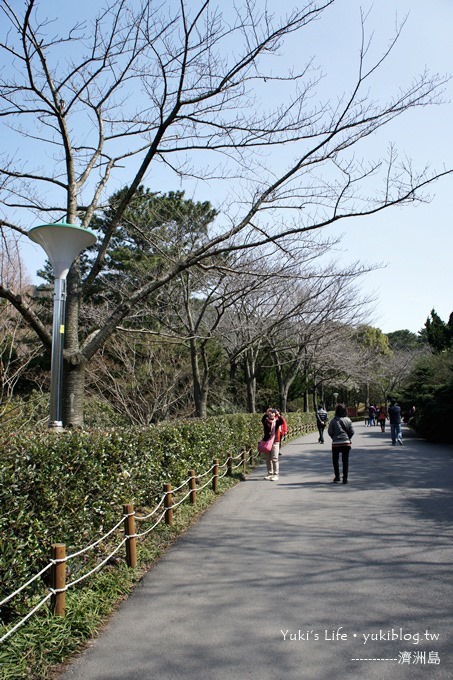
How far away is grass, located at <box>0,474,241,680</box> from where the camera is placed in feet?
10.6

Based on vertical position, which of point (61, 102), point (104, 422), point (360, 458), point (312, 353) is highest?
point (61, 102)

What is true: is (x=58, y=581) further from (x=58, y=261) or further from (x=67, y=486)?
(x=58, y=261)

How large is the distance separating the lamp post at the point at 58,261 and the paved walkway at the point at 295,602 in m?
2.31

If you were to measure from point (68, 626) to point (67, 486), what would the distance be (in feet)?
4.08

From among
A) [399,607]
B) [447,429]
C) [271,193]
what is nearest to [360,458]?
[447,429]

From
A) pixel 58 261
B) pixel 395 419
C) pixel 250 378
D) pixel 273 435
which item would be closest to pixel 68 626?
pixel 58 261

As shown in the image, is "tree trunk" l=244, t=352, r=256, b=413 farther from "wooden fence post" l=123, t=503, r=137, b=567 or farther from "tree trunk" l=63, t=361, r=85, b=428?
"wooden fence post" l=123, t=503, r=137, b=567

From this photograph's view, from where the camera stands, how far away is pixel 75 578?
14.8 feet

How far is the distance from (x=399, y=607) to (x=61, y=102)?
877cm

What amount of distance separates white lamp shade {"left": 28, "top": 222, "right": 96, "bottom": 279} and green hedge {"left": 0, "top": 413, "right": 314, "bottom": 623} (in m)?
2.20

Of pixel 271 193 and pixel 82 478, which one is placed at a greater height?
pixel 271 193

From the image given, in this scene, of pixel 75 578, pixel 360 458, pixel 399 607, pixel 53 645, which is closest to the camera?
pixel 53 645

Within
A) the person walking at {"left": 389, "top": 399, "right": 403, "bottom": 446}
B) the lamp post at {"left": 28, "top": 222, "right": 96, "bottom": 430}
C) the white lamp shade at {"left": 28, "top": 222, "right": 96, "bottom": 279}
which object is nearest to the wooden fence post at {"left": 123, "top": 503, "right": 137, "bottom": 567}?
the lamp post at {"left": 28, "top": 222, "right": 96, "bottom": 430}

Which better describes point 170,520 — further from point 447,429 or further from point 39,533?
point 447,429
